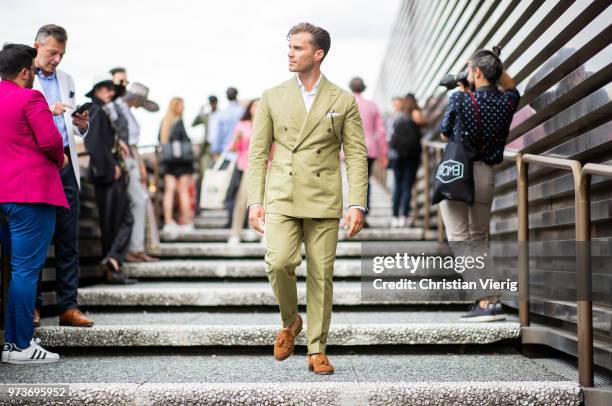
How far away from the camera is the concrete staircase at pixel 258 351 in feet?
10.8

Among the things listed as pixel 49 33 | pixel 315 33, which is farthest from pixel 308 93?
pixel 49 33

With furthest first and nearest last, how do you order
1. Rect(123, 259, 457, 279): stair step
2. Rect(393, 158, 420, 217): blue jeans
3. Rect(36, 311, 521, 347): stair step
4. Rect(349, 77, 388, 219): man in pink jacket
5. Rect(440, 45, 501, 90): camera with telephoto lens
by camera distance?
Rect(393, 158, 420, 217): blue jeans → Rect(349, 77, 388, 219): man in pink jacket → Rect(123, 259, 457, 279): stair step → Rect(440, 45, 501, 90): camera with telephoto lens → Rect(36, 311, 521, 347): stair step

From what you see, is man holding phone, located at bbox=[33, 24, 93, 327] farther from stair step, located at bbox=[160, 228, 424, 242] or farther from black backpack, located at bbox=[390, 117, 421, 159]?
black backpack, located at bbox=[390, 117, 421, 159]

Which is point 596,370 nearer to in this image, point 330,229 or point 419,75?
point 330,229

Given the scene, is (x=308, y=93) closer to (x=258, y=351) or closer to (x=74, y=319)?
(x=258, y=351)

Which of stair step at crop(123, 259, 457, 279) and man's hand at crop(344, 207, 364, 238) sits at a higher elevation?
man's hand at crop(344, 207, 364, 238)

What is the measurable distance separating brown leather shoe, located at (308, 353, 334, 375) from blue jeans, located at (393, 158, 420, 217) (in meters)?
4.63

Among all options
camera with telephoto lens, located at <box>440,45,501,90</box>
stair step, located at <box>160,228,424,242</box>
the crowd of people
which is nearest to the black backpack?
stair step, located at <box>160,228,424,242</box>

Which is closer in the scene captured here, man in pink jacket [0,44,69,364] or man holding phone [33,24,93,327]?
man in pink jacket [0,44,69,364]

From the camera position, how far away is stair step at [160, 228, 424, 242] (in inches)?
278

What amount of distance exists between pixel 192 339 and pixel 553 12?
283 centimetres

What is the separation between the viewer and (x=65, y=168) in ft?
14.5

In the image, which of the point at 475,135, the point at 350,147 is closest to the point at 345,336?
the point at 350,147

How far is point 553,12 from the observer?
4164 millimetres
